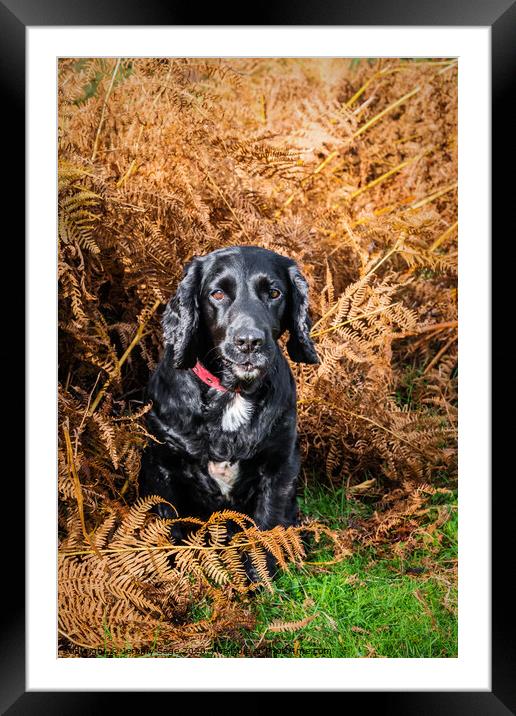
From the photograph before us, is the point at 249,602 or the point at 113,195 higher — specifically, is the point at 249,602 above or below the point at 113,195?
below

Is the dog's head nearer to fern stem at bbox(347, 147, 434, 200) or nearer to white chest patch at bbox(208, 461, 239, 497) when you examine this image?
white chest patch at bbox(208, 461, 239, 497)

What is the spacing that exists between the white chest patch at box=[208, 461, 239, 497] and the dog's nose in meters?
0.65

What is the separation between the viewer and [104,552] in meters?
2.99

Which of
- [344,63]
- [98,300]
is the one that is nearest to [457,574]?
[98,300]

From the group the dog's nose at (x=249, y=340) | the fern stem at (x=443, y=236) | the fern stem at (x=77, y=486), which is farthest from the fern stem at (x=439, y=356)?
the fern stem at (x=77, y=486)

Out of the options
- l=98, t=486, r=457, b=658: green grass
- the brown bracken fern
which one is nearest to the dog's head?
the brown bracken fern

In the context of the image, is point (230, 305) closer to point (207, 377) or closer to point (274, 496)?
point (207, 377)

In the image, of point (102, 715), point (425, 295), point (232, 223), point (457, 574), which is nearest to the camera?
point (102, 715)
